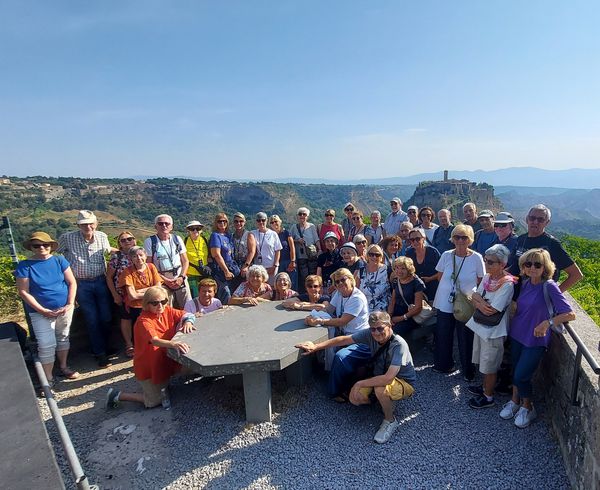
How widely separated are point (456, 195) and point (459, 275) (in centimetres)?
11132

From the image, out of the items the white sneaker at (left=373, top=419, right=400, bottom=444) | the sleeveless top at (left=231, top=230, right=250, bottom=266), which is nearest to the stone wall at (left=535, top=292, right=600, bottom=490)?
the white sneaker at (left=373, top=419, right=400, bottom=444)

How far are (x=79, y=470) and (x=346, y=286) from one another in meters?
3.34

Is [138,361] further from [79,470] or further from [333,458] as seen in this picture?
[333,458]

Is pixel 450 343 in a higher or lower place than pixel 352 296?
lower

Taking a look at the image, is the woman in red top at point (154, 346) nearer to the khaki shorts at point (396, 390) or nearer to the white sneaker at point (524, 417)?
the khaki shorts at point (396, 390)

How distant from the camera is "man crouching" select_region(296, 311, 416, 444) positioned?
4117 mm

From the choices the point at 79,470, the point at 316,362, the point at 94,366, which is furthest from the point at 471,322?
the point at 94,366

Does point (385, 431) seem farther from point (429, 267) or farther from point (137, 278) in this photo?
point (137, 278)

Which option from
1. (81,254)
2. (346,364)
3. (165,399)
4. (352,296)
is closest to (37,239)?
(81,254)

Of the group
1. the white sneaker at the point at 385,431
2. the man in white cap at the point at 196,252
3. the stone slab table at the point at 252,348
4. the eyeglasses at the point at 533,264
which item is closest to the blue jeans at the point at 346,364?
the stone slab table at the point at 252,348

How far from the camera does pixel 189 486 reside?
3.64 meters

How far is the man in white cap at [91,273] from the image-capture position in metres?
5.70

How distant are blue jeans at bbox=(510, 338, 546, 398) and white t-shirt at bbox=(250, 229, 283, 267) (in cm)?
421

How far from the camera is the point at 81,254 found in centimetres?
573
